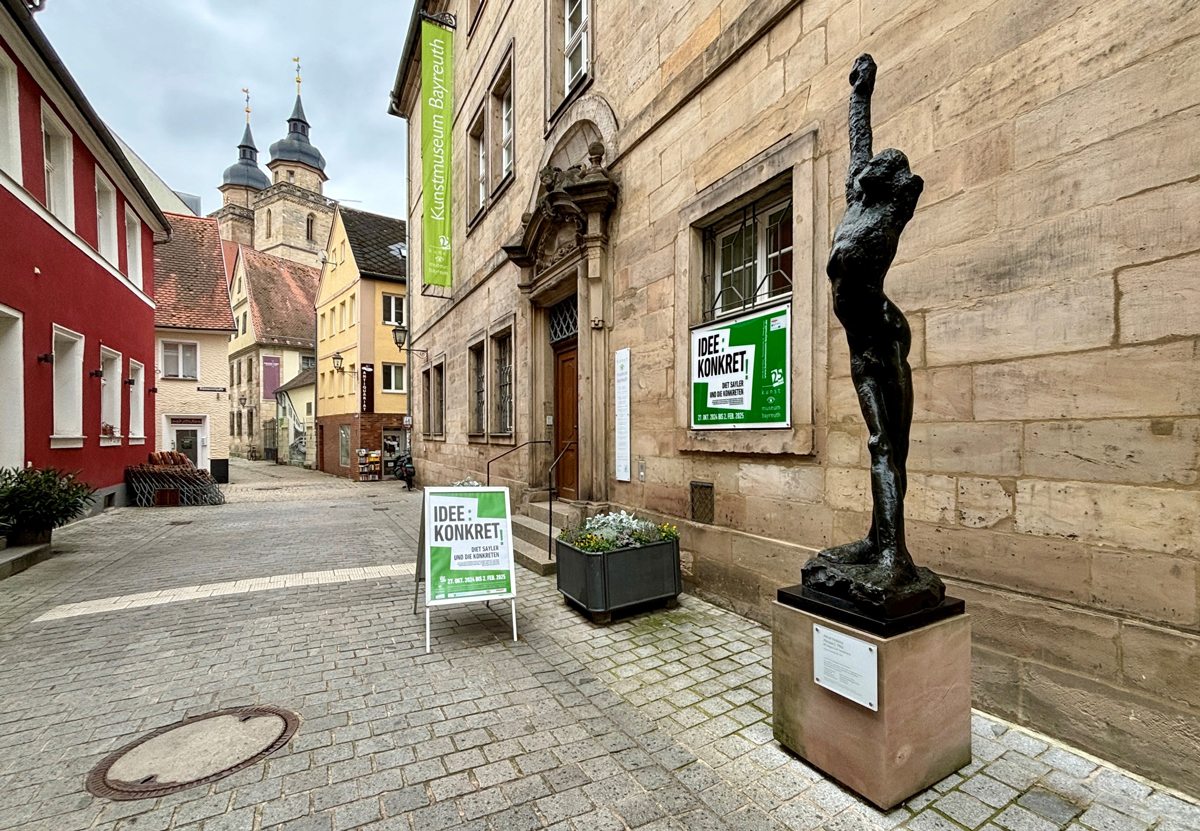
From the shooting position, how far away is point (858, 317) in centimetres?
267

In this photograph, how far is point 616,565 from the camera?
4.79 m

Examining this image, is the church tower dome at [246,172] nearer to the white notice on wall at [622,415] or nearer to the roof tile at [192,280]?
the roof tile at [192,280]

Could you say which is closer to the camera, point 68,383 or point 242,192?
point 68,383

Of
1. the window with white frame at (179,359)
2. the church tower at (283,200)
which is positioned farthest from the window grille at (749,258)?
the church tower at (283,200)

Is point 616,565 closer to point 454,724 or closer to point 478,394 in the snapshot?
point 454,724

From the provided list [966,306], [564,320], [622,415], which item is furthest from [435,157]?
[966,306]

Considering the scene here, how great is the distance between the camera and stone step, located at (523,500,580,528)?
718 centimetres

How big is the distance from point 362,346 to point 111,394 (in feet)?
32.0

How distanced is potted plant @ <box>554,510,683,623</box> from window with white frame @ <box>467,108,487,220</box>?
9.57 m

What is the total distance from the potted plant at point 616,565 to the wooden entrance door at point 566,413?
3.34 metres

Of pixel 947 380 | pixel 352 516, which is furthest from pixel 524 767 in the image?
pixel 352 516

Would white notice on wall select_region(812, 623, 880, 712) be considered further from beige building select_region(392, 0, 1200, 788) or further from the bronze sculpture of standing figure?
beige building select_region(392, 0, 1200, 788)

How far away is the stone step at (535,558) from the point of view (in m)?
6.46

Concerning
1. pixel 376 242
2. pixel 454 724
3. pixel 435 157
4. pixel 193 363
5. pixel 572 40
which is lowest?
pixel 454 724
